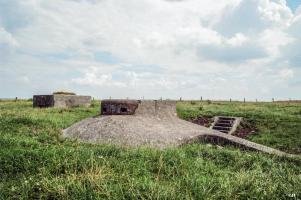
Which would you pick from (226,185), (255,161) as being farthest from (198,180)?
(255,161)

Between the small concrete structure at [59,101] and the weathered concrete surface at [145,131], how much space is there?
1181 cm

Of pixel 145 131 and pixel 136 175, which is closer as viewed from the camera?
pixel 136 175

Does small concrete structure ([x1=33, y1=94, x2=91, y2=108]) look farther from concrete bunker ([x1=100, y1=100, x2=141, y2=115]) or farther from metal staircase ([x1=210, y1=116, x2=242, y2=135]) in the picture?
concrete bunker ([x1=100, y1=100, x2=141, y2=115])

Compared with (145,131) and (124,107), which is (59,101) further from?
(145,131)

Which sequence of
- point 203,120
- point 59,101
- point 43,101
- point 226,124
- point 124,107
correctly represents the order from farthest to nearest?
point 43,101
point 59,101
point 203,120
point 226,124
point 124,107

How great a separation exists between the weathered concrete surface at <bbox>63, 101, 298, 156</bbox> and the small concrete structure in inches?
465

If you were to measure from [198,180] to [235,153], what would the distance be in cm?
445

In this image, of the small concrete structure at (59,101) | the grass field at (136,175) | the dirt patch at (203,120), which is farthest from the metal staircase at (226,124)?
the grass field at (136,175)

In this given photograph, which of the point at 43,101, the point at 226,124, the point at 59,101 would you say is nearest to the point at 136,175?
the point at 226,124

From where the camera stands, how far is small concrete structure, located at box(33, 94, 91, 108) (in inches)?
1082

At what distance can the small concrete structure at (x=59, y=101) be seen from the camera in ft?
90.2

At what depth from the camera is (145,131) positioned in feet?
48.3

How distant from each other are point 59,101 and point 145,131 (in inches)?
564

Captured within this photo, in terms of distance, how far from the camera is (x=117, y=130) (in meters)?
14.6
